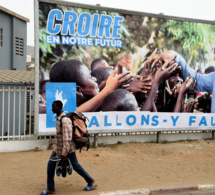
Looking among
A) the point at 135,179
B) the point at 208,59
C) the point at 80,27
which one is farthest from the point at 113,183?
the point at 208,59

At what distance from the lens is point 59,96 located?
959cm

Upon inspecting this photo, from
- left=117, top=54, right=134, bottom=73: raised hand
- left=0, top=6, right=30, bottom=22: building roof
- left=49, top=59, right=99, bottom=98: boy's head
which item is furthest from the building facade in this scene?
left=117, top=54, right=134, bottom=73: raised hand

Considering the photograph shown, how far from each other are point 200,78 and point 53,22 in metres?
5.97

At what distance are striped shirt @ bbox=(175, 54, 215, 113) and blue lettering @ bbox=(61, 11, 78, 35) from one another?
410 cm

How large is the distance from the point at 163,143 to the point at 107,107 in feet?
8.72

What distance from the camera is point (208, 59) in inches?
473

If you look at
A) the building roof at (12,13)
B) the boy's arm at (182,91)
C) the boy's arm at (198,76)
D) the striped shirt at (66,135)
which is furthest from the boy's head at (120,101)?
the building roof at (12,13)

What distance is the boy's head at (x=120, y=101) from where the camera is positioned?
1020 cm

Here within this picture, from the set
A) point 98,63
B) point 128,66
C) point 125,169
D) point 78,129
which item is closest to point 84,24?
point 98,63

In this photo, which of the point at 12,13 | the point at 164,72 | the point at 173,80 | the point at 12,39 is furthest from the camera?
the point at 12,39

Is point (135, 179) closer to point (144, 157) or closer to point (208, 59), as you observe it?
point (144, 157)

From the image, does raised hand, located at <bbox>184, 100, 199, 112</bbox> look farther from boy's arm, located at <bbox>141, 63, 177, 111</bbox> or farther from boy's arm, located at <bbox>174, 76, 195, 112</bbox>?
boy's arm, located at <bbox>141, 63, 177, 111</bbox>

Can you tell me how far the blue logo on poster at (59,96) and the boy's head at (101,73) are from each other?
81 centimetres

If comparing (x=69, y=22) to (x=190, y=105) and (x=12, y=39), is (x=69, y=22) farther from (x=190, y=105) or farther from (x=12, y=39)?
(x=12, y=39)
